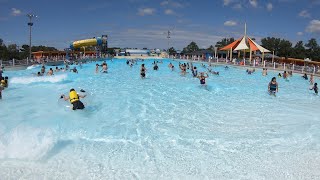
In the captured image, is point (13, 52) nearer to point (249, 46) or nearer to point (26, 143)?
point (249, 46)

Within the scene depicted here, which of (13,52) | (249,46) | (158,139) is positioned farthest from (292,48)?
(158,139)

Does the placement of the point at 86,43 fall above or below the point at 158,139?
above

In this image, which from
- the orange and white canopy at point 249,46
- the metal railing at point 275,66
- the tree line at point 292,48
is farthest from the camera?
the tree line at point 292,48

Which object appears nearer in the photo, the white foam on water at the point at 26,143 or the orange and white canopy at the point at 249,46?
the white foam on water at the point at 26,143

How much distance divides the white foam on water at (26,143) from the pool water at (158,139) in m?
0.02

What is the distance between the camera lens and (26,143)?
734cm

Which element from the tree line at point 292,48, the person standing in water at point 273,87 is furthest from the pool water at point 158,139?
the tree line at point 292,48

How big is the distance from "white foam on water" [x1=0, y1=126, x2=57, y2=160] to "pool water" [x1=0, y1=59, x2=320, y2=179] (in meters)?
0.02

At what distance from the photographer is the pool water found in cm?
619

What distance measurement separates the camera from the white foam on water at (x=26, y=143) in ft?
22.2

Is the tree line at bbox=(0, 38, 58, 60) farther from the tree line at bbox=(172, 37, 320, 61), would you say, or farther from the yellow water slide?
the tree line at bbox=(172, 37, 320, 61)

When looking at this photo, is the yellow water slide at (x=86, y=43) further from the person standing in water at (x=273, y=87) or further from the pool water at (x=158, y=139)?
the person standing in water at (x=273, y=87)

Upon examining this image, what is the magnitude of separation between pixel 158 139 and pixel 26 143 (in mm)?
3160

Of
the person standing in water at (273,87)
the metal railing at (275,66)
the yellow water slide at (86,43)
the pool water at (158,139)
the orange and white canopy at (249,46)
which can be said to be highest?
the yellow water slide at (86,43)
